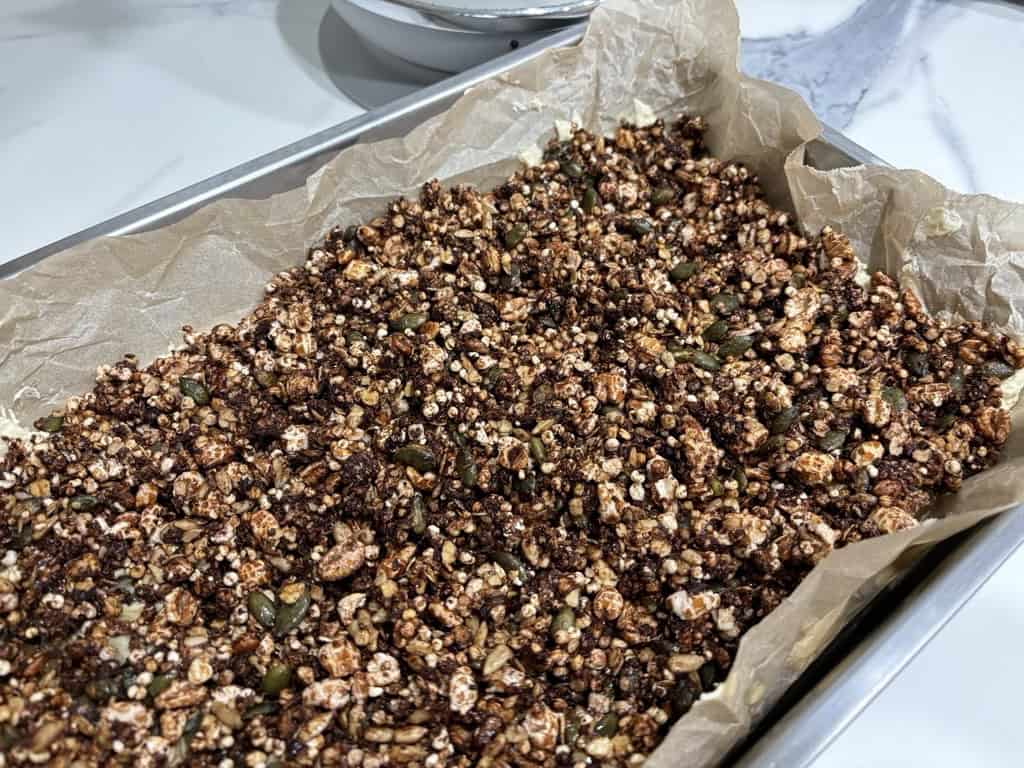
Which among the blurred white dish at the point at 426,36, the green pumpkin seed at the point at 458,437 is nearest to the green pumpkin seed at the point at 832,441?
the green pumpkin seed at the point at 458,437

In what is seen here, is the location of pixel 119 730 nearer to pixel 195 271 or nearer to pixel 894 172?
pixel 195 271

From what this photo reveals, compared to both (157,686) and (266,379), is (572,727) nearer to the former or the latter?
(157,686)

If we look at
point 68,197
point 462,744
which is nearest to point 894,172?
point 462,744

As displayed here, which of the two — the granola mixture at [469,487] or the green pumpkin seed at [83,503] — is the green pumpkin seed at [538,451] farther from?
the green pumpkin seed at [83,503]

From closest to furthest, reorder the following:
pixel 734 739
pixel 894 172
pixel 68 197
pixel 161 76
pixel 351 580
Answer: pixel 734 739 < pixel 351 580 < pixel 894 172 < pixel 68 197 < pixel 161 76

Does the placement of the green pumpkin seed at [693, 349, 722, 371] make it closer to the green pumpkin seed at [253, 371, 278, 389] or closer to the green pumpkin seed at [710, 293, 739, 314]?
the green pumpkin seed at [710, 293, 739, 314]

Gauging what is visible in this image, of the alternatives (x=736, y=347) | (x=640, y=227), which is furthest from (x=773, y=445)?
(x=640, y=227)
